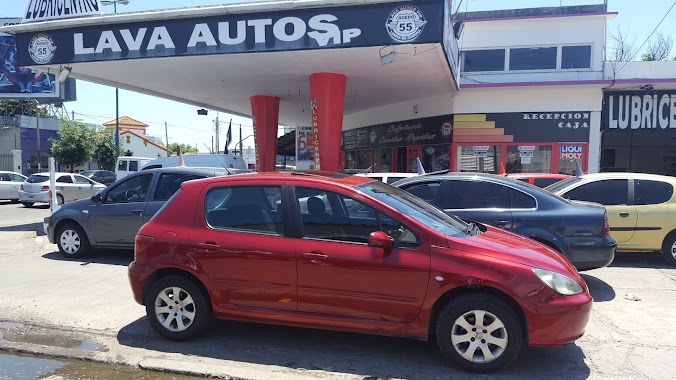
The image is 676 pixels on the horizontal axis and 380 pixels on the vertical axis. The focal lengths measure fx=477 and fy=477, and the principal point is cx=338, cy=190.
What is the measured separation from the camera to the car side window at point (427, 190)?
659cm

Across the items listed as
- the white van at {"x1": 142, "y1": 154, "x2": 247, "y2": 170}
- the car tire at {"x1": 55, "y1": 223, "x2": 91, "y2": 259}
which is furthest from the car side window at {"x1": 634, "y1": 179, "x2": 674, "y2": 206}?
the white van at {"x1": 142, "y1": 154, "x2": 247, "y2": 170}

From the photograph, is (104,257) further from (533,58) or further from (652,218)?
(533,58)

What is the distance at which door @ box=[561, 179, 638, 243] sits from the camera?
767cm

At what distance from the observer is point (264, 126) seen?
18031 mm

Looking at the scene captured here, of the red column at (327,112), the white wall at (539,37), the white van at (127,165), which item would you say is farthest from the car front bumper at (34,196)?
the white wall at (539,37)

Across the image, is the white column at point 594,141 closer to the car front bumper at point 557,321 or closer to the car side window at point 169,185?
the car side window at point 169,185

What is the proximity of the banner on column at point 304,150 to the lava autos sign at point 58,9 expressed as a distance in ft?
43.3

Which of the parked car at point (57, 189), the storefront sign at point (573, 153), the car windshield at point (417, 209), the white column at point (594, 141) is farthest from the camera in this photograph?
the parked car at point (57, 189)

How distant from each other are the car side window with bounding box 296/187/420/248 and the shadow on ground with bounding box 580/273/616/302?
345cm

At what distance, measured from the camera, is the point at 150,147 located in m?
71.5

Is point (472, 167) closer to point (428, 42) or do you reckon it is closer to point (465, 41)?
point (465, 41)

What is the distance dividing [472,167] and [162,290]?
13.3 metres

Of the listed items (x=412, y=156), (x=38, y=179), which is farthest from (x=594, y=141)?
(x=38, y=179)

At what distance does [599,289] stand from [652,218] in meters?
2.14
